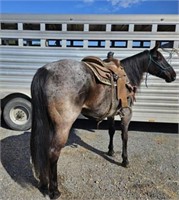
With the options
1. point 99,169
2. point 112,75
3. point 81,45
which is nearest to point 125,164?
point 99,169

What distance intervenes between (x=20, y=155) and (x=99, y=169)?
1249 millimetres

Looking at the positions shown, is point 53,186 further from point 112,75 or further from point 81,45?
point 81,45

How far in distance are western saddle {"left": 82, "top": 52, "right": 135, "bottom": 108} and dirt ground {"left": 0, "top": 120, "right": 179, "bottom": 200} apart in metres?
0.95

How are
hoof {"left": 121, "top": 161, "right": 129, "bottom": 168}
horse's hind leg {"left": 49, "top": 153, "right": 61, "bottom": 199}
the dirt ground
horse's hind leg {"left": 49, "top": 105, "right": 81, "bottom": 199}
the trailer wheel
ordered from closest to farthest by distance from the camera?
horse's hind leg {"left": 49, "top": 105, "right": 81, "bottom": 199} < horse's hind leg {"left": 49, "top": 153, "right": 61, "bottom": 199} < the dirt ground < hoof {"left": 121, "top": 161, "right": 129, "bottom": 168} < the trailer wheel

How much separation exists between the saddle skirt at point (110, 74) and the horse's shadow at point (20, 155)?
42.5 inches

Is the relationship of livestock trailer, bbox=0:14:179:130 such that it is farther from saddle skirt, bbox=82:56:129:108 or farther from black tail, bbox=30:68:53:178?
A: black tail, bbox=30:68:53:178

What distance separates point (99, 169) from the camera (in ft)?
8.98

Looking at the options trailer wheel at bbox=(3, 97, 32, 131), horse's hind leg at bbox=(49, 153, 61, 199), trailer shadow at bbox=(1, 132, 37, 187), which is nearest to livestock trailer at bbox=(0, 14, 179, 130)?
trailer wheel at bbox=(3, 97, 32, 131)

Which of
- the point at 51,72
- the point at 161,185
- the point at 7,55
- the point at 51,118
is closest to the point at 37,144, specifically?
the point at 51,118

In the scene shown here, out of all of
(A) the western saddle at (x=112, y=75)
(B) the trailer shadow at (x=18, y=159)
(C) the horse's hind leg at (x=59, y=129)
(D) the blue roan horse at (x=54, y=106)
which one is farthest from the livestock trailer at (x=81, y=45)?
(C) the horse's hind leg at (x=59, y=129)

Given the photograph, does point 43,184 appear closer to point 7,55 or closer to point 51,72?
point 51,72

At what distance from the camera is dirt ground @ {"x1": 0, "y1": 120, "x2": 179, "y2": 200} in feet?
7.38

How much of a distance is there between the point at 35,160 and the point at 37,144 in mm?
187

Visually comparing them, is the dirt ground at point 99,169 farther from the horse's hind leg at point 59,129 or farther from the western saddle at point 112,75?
the western saddle at point 112,75
